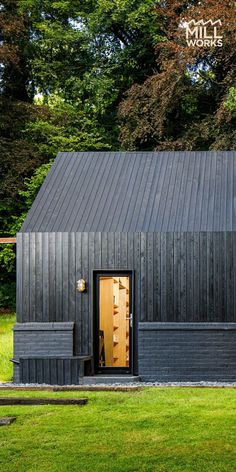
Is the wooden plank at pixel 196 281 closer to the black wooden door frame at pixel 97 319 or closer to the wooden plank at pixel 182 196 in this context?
the wooden plank at pixel 182 196

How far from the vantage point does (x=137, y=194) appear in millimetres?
15266

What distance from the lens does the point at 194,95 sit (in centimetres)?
2384

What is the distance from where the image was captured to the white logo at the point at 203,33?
22.4 m

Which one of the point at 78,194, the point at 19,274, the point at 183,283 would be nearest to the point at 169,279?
the point at 183,283

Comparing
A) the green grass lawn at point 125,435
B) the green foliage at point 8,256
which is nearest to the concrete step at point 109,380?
the green grass lawn at point 125,435

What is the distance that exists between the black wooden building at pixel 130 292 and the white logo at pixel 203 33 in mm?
8549

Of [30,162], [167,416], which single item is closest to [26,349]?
[167,416]

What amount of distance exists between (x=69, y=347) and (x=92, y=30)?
13598mm

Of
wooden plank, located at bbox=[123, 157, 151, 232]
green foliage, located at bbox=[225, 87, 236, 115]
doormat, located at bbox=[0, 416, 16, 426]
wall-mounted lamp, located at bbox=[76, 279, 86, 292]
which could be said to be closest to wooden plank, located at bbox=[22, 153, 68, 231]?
wall-mounted lamp, located at bbox=[76, 279, 86, 292]

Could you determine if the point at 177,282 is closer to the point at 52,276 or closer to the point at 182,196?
the point at 182,196

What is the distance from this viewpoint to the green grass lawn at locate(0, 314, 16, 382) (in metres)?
15.5

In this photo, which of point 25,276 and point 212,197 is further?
point 212,197

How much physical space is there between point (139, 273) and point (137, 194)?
1.61 metres

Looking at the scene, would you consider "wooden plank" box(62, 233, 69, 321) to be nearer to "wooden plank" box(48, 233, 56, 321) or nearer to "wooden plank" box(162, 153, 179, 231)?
"wooden plank" box(48, 233, 56, 321)
